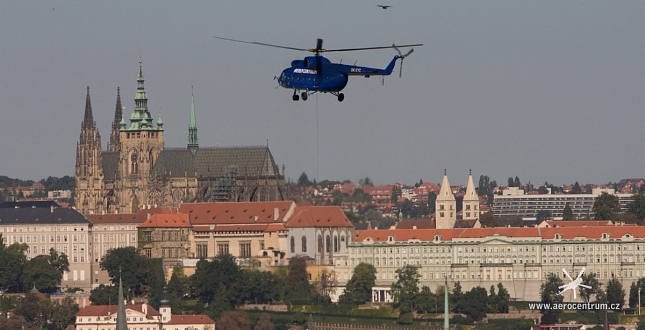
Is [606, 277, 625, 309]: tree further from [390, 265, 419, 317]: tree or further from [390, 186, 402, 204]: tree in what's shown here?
[390, 186, 402, 204]: tree

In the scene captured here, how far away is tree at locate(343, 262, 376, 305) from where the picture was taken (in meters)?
164

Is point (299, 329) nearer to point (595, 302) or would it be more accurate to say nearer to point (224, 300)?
point (224, 300)

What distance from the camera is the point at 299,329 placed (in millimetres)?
151375

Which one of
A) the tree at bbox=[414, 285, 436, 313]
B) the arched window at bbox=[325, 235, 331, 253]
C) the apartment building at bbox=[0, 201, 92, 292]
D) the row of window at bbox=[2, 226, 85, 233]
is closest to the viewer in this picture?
the tree at bbox=[414, 285, 436, 313]

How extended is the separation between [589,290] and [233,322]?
2788cm

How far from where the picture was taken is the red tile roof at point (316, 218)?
16000cm

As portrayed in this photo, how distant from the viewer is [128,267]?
176 metres

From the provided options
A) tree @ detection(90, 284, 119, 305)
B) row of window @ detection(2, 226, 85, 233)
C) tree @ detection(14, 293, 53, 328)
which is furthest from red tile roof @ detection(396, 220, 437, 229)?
tree @ detection(14, 293, 53, 328)

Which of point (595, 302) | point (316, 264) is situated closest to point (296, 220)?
point (316, 264)

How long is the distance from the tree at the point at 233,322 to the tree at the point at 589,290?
25536 mm

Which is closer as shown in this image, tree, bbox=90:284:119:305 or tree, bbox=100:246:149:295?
tree, bbox=90:284:119:305

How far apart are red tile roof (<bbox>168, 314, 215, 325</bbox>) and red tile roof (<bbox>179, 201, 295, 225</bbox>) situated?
26322mm

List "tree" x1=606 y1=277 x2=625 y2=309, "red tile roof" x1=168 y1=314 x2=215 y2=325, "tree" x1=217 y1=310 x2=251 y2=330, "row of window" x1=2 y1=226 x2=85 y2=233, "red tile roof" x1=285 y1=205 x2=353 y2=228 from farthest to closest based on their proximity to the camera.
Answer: "row of window" x1=2 y1=226 x2=85 y2=233 < "red tile roof" x1=285 y1=205 x2=353 y2=228 < "tree" x1=606 y1=277 x2=625 y2=309 < "red tile roof" x1=168 y1=314 x2=215 y2=325 < "tree" x1=217 y1=310 x2=251 y2=330

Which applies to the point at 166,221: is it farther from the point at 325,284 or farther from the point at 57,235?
the point at 325,284
